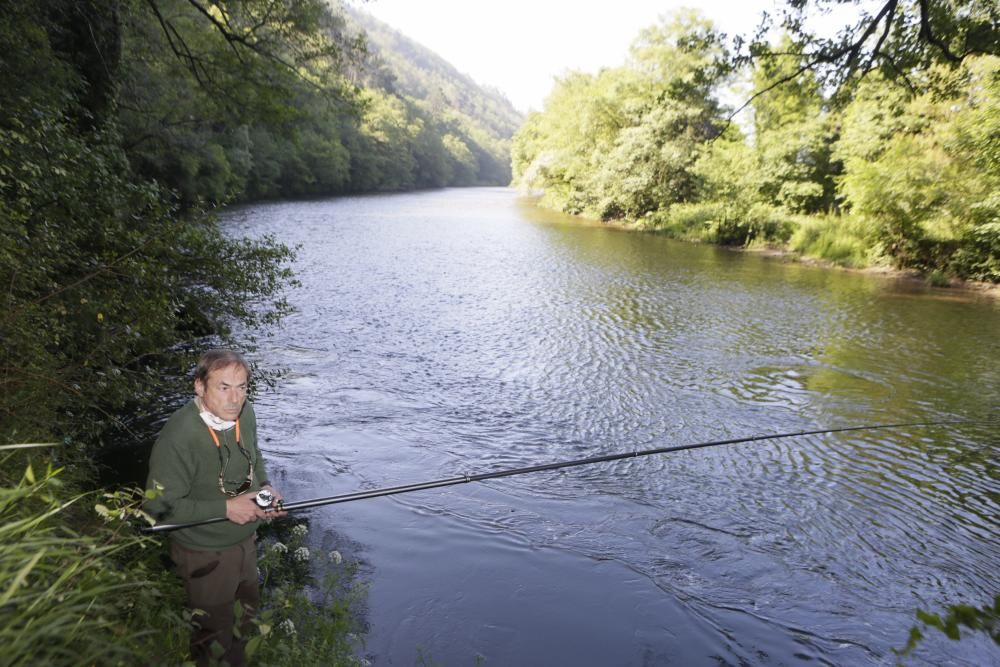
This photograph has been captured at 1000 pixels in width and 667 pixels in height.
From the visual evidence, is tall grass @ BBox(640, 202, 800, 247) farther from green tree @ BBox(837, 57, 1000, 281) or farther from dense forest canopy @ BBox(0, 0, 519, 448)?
dense forest canopy @ BBox(0, 0, 519, 448)

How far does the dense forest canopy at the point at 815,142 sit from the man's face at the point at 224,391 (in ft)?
19.9

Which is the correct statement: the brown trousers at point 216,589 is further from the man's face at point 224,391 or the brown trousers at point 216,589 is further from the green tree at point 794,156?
the green tree at point 794,156

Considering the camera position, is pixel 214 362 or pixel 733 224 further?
pixel 733 224

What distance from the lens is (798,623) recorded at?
484 centimetres

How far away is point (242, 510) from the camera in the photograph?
3047 mm

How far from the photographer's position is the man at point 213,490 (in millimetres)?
2928

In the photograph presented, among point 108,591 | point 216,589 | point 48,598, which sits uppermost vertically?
point 48,598

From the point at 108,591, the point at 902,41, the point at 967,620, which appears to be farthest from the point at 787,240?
the point at 108,591

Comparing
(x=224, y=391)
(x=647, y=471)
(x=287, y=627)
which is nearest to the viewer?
(x=224, y=391)

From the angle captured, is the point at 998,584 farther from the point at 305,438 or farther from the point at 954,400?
the point at 305,438

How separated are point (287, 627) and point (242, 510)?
4.29ft

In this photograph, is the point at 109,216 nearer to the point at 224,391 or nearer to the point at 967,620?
the point at 224,391

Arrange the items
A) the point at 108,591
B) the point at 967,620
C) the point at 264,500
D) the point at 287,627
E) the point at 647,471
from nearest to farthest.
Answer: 1. the point at 967,620
2. the point at 108,591
3. the point at 264,500
4. the point at 287,627
5. the point at 647,471

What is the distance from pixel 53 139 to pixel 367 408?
4.73 m
